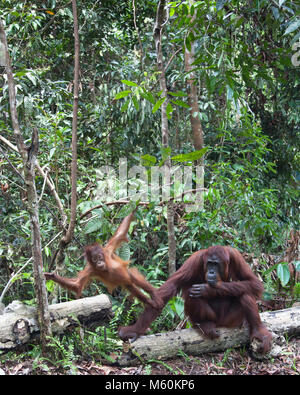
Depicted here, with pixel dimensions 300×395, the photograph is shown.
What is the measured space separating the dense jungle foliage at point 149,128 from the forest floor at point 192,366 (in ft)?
0.97

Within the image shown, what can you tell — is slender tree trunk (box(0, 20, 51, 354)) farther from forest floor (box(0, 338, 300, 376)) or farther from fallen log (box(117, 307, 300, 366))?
fallen log (box(117, 307, 300, 366))

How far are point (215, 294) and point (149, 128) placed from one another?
2710 mm

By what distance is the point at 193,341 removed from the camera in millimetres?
3344

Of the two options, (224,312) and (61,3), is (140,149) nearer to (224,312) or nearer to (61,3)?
(61,3)

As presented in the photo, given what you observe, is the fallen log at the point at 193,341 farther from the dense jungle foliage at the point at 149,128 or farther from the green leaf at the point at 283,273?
the green leaf at the point at 283,273

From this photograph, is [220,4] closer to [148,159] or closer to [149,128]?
[148,159]

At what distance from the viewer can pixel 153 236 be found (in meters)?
4.72

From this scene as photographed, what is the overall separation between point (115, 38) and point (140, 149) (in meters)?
2.00

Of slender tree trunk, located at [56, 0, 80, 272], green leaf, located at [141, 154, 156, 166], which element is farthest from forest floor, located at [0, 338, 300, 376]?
green leaf, located at [141, 154, 156, 166]

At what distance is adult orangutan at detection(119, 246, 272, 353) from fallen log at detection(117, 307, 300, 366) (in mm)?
75

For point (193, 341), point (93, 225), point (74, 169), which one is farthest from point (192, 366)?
point (74, 169)

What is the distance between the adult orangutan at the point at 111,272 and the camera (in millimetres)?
3354

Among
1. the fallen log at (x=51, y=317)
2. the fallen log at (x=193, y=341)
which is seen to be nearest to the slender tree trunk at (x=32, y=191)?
the fallen log at (x=51, y=317)
